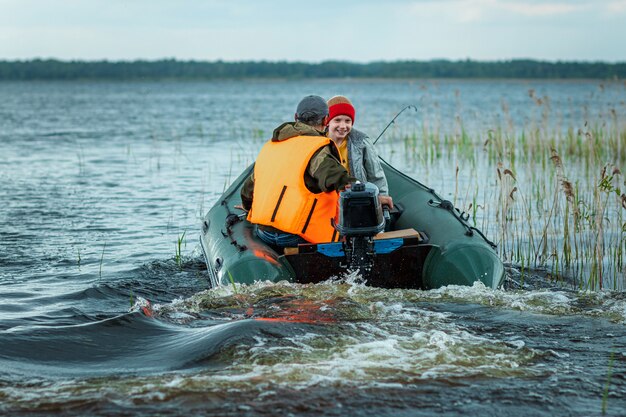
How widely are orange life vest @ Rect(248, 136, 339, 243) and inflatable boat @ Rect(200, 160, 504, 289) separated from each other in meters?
0.15

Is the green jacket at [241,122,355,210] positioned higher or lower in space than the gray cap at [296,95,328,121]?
lower

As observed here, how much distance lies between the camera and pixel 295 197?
5562mm

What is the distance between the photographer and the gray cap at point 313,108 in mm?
5746

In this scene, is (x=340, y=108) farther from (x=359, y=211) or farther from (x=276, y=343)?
(x=276, y=343)

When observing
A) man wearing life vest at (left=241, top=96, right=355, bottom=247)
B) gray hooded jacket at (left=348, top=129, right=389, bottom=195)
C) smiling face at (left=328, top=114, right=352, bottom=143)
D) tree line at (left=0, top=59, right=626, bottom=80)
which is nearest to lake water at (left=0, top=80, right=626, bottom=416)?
man wearing life vest at (left=241, top=96, right=355, bottom=247)

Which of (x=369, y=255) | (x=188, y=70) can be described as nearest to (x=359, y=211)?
(x=369, y=255)

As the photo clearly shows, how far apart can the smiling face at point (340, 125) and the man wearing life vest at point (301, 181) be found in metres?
0.37

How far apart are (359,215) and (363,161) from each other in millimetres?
1189

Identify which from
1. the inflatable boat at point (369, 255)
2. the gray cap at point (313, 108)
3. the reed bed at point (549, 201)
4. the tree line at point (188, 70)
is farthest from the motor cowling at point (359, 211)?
the tree line at point (188, 70)

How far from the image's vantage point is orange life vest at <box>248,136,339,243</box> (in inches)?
218

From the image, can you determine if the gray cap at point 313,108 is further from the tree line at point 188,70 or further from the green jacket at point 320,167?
the tree line at point 188,70

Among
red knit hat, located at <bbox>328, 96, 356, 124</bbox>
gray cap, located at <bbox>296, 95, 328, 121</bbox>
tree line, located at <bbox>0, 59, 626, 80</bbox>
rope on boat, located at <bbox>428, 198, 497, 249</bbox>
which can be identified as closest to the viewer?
gray cap, located at <bbox>296, 95, 328, 121</bbox>

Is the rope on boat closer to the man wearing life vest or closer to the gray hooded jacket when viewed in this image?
the gray hooded jacket

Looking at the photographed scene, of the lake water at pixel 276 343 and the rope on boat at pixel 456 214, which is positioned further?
the rope on boat at pixel 456 214
